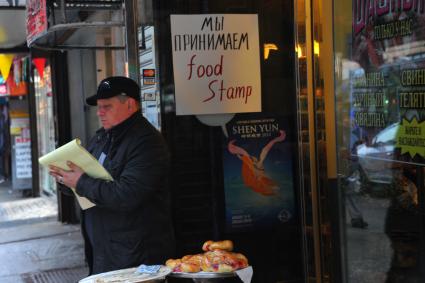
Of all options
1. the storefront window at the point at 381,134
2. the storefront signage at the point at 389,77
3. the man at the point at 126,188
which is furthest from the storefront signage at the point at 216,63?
the man at the point at 126,188

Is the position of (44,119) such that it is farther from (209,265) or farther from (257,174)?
(209,265)

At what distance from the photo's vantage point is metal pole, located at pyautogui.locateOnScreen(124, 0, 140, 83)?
4105 mm

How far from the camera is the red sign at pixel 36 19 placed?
13.5 ft

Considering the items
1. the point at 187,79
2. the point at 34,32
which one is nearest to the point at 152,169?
the point at 187,79

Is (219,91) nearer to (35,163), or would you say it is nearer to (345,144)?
(345,144)

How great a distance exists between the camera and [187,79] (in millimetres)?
4234

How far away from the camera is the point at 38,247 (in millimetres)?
7496

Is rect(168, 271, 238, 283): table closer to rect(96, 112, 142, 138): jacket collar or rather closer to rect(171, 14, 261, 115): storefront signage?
rect(96, 112, 142, 138): jacket collar

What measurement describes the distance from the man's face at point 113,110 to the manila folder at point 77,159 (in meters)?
0.24

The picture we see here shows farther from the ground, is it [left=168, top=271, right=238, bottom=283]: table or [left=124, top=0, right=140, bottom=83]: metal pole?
[left=124, top=0, right=140, bottom=83]: metal pole

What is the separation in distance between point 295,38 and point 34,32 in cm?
195

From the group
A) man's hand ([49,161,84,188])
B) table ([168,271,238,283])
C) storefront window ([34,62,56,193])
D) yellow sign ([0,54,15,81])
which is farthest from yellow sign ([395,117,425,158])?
yellow sign ([0,54,15,81])

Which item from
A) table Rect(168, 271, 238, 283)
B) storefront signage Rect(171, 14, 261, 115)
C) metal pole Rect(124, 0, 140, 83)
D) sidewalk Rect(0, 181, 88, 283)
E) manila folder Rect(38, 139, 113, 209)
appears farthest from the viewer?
sidewalk Rect(0, 181, 88, 283)

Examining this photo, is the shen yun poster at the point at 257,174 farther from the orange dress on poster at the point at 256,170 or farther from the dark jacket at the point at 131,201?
the dark jacket at the point at 131,201
